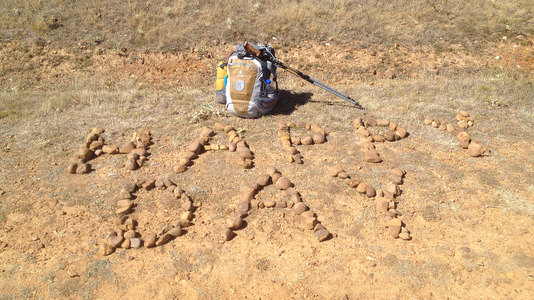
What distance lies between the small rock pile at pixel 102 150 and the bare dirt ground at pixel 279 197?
0.39ft

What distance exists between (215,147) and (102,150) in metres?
1.53

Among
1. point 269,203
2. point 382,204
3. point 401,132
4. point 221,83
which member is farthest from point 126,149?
point 401,132

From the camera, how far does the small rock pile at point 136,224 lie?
385 cm

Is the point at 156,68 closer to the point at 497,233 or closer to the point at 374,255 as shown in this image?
the point at 374,255

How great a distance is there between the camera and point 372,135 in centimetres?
579

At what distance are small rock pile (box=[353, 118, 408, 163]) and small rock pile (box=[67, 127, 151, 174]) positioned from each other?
301cm

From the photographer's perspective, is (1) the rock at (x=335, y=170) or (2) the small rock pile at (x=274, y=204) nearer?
(2) the small rock pile at (x=274, y=204)

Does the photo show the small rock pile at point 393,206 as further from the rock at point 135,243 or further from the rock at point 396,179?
the rock at point 135,243

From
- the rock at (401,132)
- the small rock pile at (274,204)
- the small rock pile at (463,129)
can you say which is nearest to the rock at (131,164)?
the small rock pile at (274,204)

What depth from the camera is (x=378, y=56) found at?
30.3 feet

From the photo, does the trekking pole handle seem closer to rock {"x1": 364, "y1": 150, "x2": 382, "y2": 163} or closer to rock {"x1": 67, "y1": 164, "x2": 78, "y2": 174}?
rock {"x1": 364, "y1": 150, "x2": 382, "y2": 163}

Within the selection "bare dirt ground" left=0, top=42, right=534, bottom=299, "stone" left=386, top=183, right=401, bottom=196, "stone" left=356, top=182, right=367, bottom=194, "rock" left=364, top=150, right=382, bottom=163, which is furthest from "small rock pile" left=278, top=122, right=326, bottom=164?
"stone" left=386, top=183, right=401, bottom=196

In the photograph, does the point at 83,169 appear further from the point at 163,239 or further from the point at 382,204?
the point at 382,204

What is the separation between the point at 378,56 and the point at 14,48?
872cm
